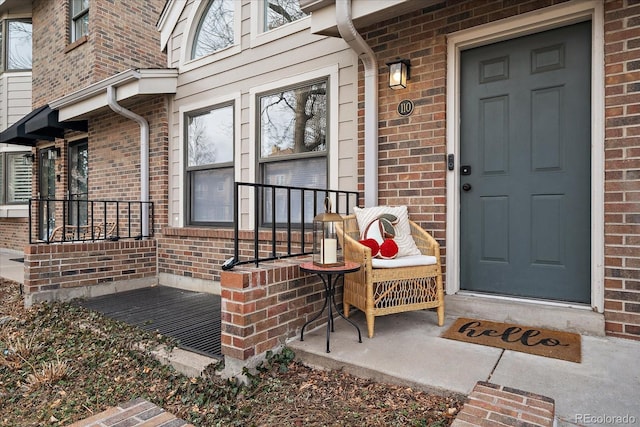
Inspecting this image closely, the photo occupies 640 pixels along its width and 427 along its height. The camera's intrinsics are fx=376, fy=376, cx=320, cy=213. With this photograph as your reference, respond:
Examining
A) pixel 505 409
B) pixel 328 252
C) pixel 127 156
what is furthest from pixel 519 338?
pixel 127 156

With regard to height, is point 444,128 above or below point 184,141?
below

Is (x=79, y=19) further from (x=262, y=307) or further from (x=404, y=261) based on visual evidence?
(x=404, y=261)

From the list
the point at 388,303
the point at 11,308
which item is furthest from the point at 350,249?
the point at 11,308

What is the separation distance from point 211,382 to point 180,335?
76 cm

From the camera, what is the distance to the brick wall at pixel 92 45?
562 cm

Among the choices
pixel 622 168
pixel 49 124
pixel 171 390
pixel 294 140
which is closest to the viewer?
pixel 171 390

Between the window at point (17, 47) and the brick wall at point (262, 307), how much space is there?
29.1 feet

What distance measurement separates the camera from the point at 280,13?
12.6 ft

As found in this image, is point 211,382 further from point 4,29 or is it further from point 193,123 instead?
point 4,29

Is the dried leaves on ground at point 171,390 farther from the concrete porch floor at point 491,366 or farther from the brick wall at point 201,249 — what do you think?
the brick wall at point 201,249

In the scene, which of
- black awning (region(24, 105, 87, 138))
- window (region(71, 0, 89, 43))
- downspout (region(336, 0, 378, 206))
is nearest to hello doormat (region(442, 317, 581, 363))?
downspout (region(336, 0, 378, 206))

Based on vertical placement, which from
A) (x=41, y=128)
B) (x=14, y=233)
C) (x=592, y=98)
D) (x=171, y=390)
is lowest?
(x=171, y=390)

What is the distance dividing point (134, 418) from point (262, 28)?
363 centimetres

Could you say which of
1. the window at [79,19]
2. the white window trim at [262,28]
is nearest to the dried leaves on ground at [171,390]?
the white window trim at [262,28]
